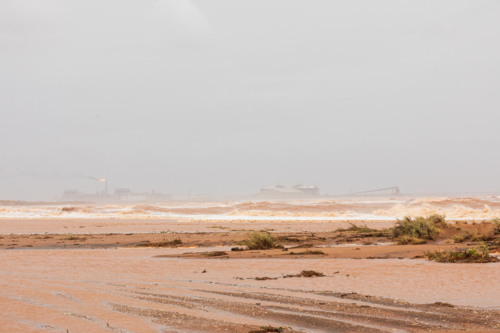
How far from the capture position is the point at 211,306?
5.62m

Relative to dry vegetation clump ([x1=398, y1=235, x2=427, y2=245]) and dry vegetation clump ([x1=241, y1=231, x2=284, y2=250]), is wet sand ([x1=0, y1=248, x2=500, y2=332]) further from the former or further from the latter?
dry vegetation clump ([x1=398, y1=235, x2=427, y2=245])

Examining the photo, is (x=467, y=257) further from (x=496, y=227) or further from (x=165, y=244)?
(x=165, y=244)

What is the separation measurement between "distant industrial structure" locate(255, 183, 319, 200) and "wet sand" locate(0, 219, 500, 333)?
156 meters

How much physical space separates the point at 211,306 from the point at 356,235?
42.2ft

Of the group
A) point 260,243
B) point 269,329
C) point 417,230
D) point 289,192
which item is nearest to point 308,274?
point 269,329

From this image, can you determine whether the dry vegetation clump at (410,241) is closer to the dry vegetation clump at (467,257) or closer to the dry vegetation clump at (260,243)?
the dry vegetation clump at (467,257)

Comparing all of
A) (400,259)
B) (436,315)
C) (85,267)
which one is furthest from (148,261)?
(436,315)

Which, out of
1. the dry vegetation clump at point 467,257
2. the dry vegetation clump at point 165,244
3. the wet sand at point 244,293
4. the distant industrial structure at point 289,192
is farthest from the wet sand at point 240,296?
the distant industrial structure at point 289,192

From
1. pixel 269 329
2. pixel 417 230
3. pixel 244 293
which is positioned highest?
pixel 417 230

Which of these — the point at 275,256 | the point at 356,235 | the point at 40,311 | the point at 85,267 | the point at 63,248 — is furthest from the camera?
the point at 356,235

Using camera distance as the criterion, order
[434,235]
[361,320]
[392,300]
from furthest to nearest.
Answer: [434,235], [392,300], [361,320]

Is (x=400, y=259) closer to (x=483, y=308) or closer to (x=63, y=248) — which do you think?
(x=483, y=308)

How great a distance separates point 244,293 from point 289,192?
162289 mm

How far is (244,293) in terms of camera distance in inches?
259
